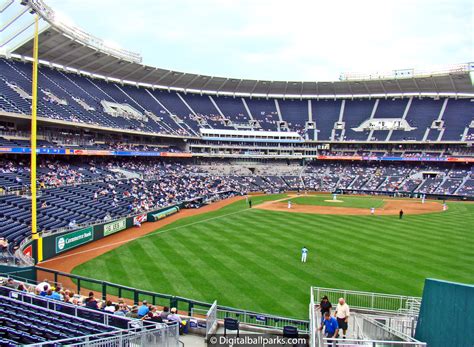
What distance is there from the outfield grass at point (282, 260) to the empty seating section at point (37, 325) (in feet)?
27.2

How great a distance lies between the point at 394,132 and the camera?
72.9m

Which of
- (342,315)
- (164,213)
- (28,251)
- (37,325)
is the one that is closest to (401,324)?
(342,315)

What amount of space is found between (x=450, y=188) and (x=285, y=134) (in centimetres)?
3235

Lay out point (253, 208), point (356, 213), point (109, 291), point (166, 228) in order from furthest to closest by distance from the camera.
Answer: point (253, 208) < point (356, 213) < point (166, 228) < point (109, 291)

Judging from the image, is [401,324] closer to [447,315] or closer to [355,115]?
[447,315]

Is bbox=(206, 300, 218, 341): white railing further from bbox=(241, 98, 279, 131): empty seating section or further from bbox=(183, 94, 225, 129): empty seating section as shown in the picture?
bbox=(241, 98, 279, 131): empty seating section

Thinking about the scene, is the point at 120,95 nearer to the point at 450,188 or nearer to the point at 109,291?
the point at 109,291

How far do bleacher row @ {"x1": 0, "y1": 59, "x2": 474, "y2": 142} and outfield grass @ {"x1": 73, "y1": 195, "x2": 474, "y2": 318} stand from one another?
2603 centimetres

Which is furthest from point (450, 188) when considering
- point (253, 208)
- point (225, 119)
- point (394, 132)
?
point (225, 119)

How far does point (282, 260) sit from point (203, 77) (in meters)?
57.0

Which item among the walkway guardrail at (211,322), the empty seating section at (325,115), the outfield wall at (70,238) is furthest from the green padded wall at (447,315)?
the empty seating section at (325,115)

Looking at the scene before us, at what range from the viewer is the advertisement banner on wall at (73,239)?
920 inches

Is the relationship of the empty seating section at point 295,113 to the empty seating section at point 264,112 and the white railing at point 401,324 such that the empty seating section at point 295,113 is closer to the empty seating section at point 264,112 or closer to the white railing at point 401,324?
the empty seating section at point 264,112

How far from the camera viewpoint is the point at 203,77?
72.5 metres
